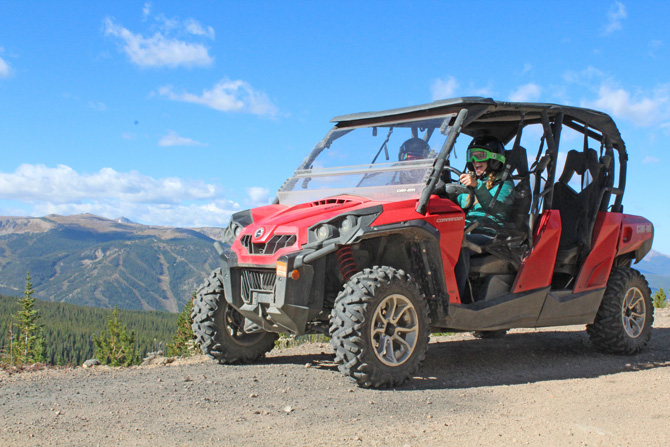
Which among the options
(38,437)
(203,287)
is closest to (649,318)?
(203,287)

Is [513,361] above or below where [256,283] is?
below

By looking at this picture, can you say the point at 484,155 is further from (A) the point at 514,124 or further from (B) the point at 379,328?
(B) the point at 379,328

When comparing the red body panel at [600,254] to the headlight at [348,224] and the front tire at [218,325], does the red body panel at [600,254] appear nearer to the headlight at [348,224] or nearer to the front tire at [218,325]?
the headlight at [348,224]

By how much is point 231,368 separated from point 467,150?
415 centimetres

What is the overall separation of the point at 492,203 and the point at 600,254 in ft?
6.86

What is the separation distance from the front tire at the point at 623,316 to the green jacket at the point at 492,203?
216cm

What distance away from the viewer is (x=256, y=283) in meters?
6.36

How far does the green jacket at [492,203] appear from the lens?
7430 millimetres

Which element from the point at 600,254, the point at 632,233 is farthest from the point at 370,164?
the point at 632,233

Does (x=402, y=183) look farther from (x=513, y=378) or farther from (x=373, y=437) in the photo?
(x=373, y=437)

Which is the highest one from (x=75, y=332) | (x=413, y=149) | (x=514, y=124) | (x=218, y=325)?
(x=514, y=124)

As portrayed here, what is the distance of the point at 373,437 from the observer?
14.3 ft

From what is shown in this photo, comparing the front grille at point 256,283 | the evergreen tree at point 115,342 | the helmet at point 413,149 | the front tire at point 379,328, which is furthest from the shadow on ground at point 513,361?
the evergreen tree at point 115,342

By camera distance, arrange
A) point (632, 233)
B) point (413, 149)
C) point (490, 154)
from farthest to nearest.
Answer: point (632, 233), point (490, 154), point (413, 149)
